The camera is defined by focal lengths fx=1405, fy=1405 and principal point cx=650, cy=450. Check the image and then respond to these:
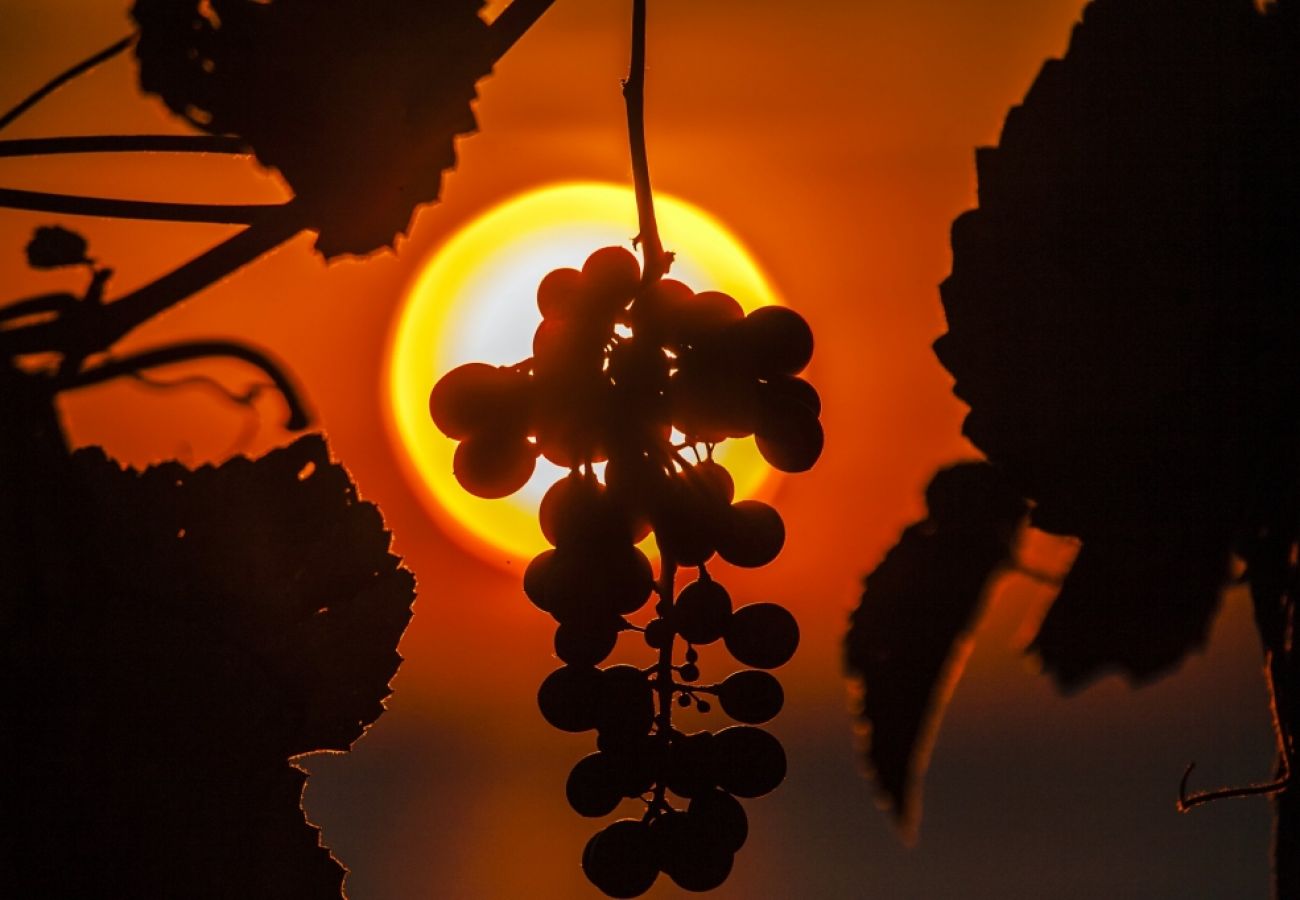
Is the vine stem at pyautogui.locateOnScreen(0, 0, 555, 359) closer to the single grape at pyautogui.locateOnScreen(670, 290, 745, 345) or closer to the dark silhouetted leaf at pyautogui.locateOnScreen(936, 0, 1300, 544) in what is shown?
the single grape at pyautogui.locateOnScreen(670, 290, 745, 345)

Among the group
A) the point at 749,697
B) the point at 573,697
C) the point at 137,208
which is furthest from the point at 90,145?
the point at 749,697

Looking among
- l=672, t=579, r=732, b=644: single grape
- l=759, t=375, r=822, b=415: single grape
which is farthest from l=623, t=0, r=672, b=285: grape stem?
l=672, t=579, r=732, b=644: single grape

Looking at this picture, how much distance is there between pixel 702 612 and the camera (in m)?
1.03

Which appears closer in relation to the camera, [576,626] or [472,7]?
[576,626]

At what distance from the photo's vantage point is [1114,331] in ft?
2.90

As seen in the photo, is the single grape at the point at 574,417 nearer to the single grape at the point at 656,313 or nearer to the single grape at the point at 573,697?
the single grape at the point at 656,313

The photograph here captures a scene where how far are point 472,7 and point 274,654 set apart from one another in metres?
0.55

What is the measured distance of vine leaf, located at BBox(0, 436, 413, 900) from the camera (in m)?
1.05

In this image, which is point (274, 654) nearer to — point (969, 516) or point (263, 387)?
point (263, 387)

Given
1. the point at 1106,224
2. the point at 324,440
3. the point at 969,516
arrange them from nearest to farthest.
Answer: the point at 1106,224 → the point at 969,516 → the point at 324,440

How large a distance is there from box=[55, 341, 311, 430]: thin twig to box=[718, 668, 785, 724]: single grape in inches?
15.5

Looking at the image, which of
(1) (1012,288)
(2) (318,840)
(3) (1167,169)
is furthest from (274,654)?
(3) (1167,169)

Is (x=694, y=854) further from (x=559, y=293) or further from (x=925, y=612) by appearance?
(x=559, y=293)

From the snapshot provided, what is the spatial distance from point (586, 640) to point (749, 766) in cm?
16
